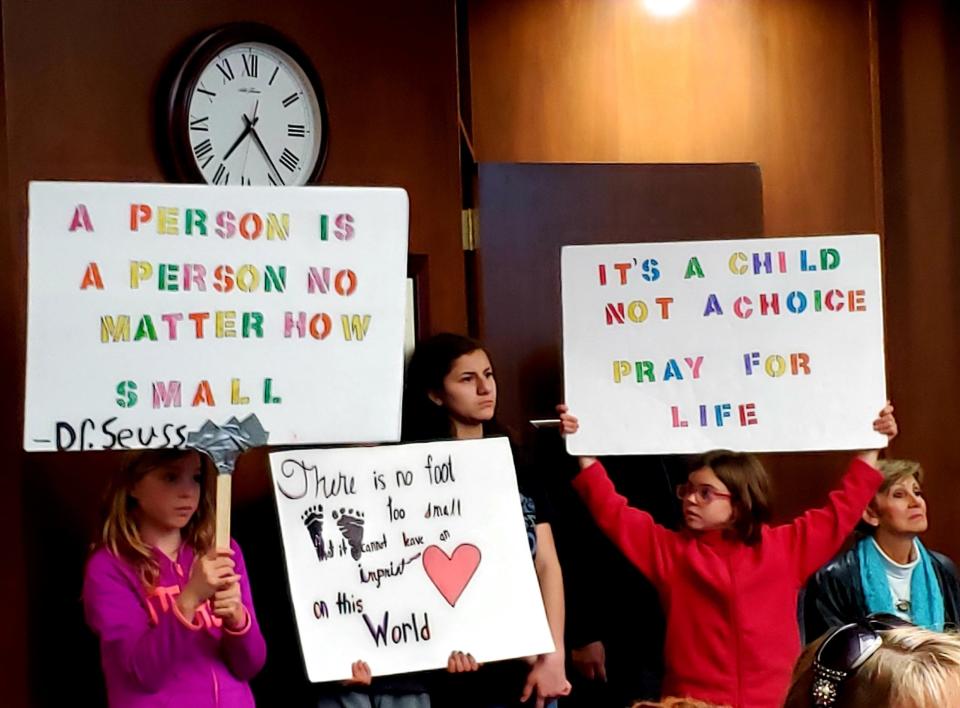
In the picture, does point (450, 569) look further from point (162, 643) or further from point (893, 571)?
point (893, 571)

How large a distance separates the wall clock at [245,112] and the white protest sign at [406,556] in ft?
2.35

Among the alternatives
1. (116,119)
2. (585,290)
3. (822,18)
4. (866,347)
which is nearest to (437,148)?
(585,290)

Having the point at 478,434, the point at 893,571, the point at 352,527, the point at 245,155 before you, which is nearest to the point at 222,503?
the point at 352,527

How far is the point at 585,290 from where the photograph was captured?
8.95 feet

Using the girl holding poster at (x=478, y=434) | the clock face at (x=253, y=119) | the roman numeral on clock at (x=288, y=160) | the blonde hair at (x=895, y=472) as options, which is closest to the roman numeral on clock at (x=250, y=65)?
the clock face at (x=253, y=119)

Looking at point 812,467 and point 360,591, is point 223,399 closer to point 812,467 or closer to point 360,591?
point 360,591

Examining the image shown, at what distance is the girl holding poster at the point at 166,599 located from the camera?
2119mm

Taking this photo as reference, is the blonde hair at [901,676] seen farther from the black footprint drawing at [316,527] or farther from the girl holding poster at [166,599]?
the black footprint drawing at [316,527]

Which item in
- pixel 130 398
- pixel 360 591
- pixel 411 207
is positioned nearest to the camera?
pixel 130 398

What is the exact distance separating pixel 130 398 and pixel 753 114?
2.52m

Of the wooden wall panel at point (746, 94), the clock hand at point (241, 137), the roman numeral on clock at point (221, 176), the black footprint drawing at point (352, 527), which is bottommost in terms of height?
the black footprint drawing at point (352, 527)

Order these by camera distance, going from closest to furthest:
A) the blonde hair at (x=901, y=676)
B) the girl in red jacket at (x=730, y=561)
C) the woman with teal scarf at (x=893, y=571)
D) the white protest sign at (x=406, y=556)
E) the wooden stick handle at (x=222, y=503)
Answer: the blonde hair at (x=901, y=676) < the wooden stick handle at (x=222, y=503) < the white protest sign at (x=406, y=556) < the girl in red jacket at (x=730, y=561) < the woman with teal scarf at (x=893, y=571)

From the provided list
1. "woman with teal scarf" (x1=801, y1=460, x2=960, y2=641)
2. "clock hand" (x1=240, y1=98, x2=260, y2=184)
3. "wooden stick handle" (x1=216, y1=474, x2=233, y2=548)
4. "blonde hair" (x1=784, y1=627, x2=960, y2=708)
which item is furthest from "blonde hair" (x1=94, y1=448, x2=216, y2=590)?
"woman with teal scarf" (x1=801, y1=460, x2=960, y2=641)

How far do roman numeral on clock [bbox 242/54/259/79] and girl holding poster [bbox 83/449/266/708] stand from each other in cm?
90
